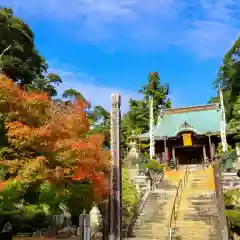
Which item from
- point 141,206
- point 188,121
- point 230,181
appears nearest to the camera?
point 141,206

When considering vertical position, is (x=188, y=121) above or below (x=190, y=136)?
above

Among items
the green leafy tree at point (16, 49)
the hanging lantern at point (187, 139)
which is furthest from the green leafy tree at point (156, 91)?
the green leafy tree at point (16, 49)

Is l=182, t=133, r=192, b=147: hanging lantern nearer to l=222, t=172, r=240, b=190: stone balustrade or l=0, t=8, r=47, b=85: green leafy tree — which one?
l=222, t=172, r=240, b=190: stone balustrade

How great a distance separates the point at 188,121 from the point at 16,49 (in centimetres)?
2046

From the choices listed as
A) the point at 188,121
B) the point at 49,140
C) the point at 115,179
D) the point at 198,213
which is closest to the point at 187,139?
the point at 188,121

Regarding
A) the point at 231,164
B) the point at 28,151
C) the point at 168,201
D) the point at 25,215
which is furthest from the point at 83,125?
the point at 231,164

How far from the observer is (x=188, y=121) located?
34.3 metres

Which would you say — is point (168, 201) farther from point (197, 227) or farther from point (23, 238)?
point (23, 238)

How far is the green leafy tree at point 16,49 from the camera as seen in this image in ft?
72.8

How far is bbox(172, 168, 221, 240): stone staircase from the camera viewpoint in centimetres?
1214

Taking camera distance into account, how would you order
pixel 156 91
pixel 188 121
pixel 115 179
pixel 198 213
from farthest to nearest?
pixel 156 91, pixel 188 121, pixel 198 213, pixel 115 179

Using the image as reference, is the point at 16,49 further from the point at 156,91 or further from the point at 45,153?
the point at 156,91

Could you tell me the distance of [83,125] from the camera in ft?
35.1

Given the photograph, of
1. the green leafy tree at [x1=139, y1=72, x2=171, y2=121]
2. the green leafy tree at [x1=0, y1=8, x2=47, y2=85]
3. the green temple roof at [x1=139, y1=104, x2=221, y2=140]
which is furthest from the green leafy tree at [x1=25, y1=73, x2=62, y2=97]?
the green leafy tree at [x1=139, y1=72, x2=171, y2=121]
